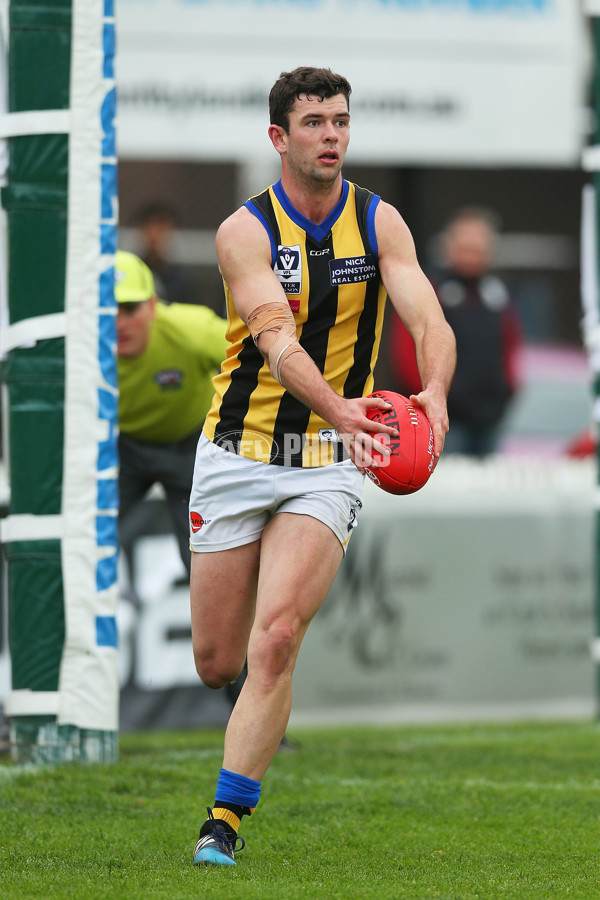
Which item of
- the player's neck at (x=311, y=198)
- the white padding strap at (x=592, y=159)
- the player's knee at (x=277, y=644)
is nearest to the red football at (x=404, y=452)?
the player's knee at (x=277, y=644)

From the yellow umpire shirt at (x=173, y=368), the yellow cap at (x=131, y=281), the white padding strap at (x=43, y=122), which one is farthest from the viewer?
the yellow umpire shirt at (x=173, y=368)

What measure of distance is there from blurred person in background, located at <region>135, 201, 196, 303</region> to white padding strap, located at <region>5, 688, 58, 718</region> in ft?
16.4

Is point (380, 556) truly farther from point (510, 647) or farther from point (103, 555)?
point (103, 555)

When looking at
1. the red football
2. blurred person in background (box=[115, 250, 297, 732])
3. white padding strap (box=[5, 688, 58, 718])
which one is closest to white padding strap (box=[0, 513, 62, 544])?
white padding strap (box=[5, 688, 58, 718])

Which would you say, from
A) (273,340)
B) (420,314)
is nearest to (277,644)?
(273,340)

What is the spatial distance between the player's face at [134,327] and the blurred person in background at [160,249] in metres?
A: 3.53

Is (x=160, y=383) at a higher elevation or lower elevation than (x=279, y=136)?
lower

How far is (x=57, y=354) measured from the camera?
→ 6.41m

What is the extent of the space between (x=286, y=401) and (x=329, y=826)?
1595 millimetres

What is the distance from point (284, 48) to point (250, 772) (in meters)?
8.44

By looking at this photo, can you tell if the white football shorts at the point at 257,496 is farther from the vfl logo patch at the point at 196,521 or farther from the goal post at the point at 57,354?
the goal post at the point at 57,354

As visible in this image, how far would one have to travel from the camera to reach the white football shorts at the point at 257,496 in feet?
15.9

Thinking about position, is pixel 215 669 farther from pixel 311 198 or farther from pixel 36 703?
pixel 311 198

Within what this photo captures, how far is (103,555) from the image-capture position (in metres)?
6.48
